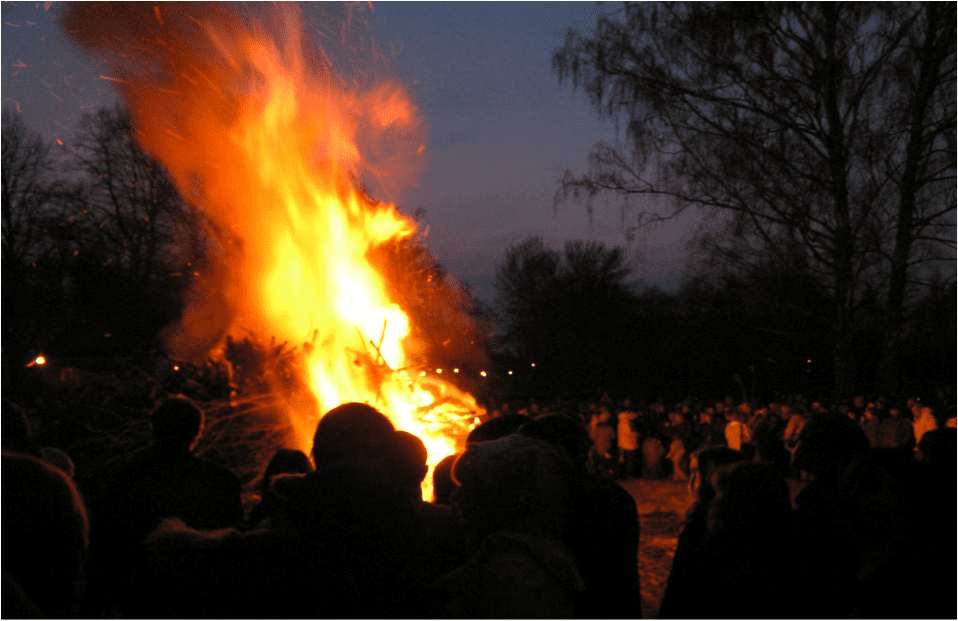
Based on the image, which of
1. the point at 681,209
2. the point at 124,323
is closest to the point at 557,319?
the point at 681,209

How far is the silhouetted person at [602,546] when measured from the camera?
2.61 meters

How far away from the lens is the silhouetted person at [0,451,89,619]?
2057 mm

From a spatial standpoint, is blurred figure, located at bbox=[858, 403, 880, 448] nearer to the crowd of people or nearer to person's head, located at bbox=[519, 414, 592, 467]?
the crowd of people

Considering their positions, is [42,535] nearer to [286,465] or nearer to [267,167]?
[286,465]

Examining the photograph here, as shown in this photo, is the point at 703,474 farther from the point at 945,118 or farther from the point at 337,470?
the point at 945,118

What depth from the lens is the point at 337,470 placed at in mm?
2039

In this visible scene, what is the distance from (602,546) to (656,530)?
7.38 metres

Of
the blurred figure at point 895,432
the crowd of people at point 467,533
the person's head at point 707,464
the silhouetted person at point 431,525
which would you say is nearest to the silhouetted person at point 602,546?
the crowd of people at point 467,533

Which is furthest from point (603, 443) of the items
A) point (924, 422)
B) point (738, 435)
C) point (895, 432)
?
point (924, 422)

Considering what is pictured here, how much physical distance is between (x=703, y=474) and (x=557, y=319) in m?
28.9

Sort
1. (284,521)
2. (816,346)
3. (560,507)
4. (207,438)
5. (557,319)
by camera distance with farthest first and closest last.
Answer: (557,319)
(816,346)
(207,438)
(560,507)
(284,521)

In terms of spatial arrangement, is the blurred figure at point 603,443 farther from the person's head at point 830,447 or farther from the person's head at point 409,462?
the person's head at point 409,462

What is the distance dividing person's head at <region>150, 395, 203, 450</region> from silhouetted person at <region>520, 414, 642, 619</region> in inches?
83.2

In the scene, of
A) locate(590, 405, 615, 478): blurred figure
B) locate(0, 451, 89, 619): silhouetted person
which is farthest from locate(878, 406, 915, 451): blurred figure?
locate(0, 451, 89, 619): silhouetted person
